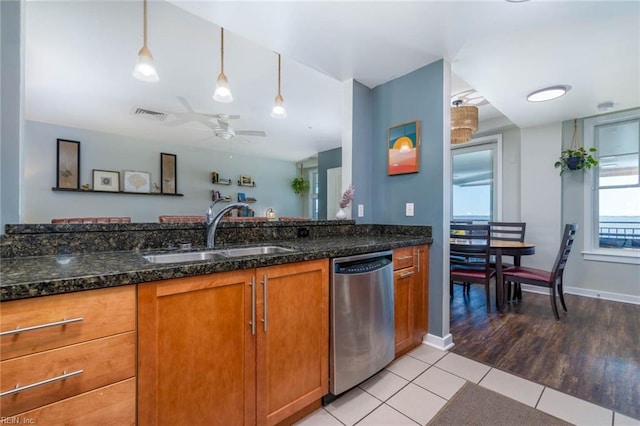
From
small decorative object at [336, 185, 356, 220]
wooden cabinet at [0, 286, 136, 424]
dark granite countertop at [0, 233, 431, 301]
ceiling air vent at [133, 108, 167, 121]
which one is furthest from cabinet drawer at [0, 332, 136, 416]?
ceiling air vent at [133, 108, 167, 121]

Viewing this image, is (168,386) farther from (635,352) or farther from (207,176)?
(207,176)

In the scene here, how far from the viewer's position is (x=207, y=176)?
621cm

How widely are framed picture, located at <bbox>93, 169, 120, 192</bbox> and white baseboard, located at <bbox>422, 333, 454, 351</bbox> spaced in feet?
19.0

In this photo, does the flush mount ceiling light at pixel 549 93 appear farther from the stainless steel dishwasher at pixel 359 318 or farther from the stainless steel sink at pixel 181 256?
the stainless steel sink at pixel 181 256

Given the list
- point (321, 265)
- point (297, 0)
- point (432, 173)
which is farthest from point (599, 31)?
point (321, 265)

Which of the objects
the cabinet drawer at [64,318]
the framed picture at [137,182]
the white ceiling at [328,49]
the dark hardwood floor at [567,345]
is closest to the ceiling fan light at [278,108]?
the white ceiling at [328,49]

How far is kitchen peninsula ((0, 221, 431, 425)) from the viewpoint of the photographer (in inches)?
30.5

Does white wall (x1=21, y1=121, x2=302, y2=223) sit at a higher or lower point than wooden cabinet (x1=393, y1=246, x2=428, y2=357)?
higher

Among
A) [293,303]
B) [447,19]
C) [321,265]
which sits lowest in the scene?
[293,303]

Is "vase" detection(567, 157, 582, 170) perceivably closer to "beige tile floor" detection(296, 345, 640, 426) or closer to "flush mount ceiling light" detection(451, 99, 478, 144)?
"flush mount ceiling light" detection(451, 99, 478, 144)

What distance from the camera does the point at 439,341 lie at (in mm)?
2168

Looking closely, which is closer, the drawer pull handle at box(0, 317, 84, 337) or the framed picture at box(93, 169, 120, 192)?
the drawer pull handle at box(0, 317, 84, 337)

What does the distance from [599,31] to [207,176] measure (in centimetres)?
637

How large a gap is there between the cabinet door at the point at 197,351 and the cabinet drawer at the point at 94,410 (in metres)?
0.03
